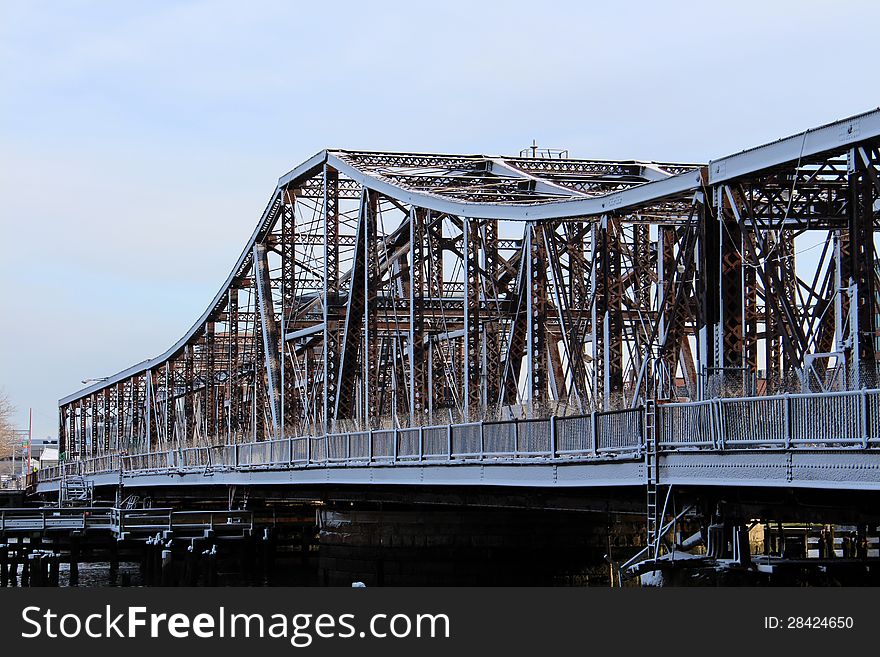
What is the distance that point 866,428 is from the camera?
23.8 metres

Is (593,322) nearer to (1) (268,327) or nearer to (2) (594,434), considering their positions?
(2) (594,434)

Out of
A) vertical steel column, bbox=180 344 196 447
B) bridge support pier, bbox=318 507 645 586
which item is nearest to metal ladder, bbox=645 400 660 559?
bridge support pier, bbox=318 507 645 586

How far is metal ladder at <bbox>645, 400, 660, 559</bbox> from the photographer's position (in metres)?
28.7

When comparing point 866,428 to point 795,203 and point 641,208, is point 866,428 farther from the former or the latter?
point 641,208

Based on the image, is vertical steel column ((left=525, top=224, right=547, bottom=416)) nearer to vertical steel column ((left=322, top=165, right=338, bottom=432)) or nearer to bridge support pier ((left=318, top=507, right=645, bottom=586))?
bridge support pier ((left=318, top=507, right=645, bottom=586))

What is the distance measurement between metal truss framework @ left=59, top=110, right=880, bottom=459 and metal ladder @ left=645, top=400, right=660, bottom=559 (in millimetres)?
1067

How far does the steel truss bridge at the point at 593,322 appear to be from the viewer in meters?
27.0

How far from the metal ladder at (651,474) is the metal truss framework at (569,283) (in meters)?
1.07

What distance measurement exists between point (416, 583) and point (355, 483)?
27.6 ft

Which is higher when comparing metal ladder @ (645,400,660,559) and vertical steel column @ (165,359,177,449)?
vertical steel column @ (165,359,177,449)

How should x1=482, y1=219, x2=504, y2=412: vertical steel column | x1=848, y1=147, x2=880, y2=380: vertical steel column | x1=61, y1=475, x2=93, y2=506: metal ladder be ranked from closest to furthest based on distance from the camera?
x1=848, y1=147, x2=880, y2=380: vertical steel column → x1=482, y1=219, x2=504, y2=412: vertical steel column → x1=61, y1=475, x2=93, y2=506: metal ladder
